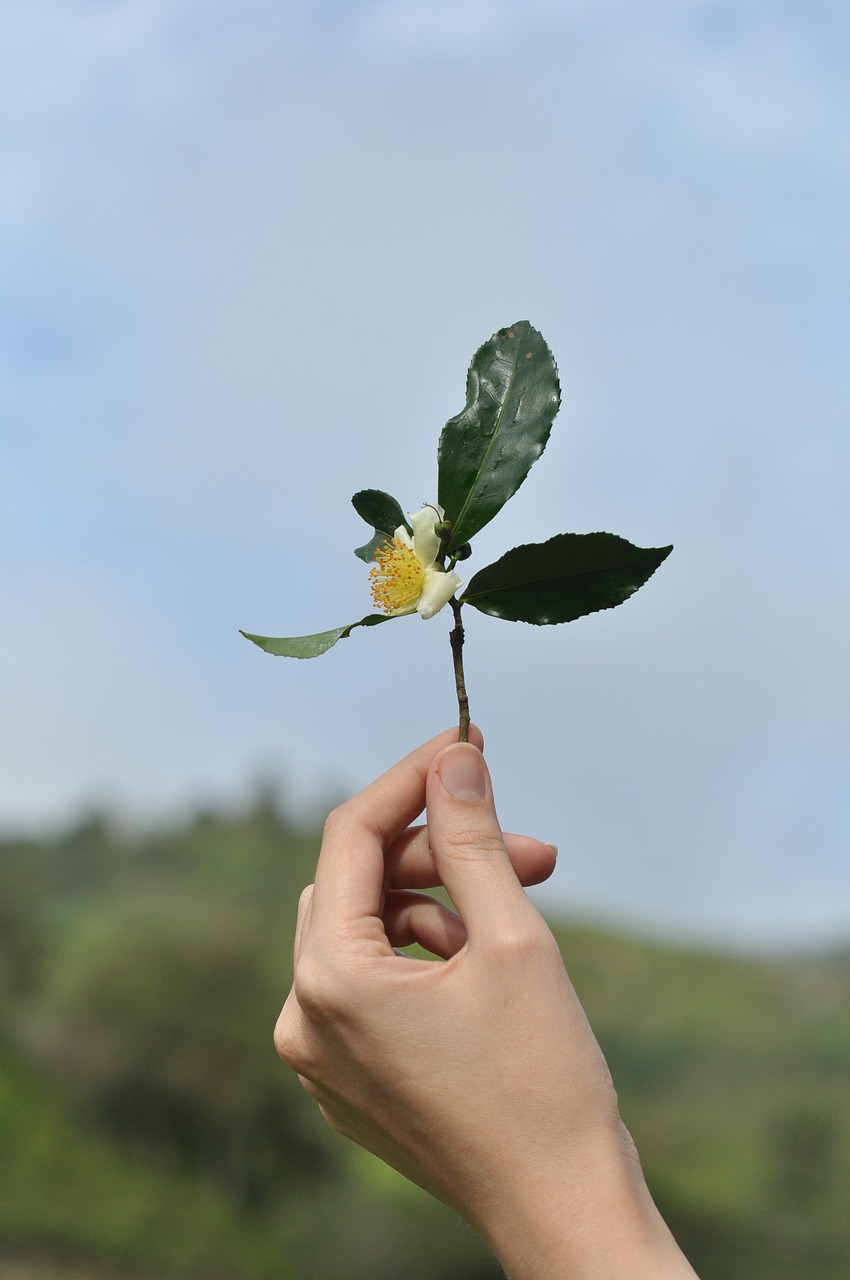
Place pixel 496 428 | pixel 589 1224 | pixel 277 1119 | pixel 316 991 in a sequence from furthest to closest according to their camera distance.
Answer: pixel 277 1119 < pixel 496 428 < pixel 316 991 < pixel 589 1224

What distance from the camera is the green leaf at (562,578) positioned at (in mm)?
1686

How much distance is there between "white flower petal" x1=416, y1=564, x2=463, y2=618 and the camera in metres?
1.74

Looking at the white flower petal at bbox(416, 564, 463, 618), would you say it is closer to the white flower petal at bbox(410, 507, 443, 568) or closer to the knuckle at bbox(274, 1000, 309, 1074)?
the white flower petal at bbox(410, 507, 443, 568)

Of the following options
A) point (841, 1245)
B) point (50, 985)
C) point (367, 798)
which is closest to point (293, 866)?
point (50, 985)

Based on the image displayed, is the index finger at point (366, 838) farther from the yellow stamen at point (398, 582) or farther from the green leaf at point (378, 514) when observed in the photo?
the green leaf at point (378, 514)

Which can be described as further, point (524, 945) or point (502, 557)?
point (502, 557)

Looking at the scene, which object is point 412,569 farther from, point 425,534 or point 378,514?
point 378,514

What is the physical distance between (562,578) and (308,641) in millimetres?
429

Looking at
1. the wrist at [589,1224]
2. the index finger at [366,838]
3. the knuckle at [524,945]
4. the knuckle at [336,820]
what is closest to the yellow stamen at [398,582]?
the index finger at [366,838]

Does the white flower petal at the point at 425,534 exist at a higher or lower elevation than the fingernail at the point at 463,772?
higher

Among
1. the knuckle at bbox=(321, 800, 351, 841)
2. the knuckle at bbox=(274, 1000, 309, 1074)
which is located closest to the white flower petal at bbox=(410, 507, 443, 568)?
the knuckle at bbox=(321, 800, 351, 841)

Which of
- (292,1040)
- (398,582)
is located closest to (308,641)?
(398,582)

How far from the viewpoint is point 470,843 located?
5.23 feet

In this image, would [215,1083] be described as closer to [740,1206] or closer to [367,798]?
[740,1206]
